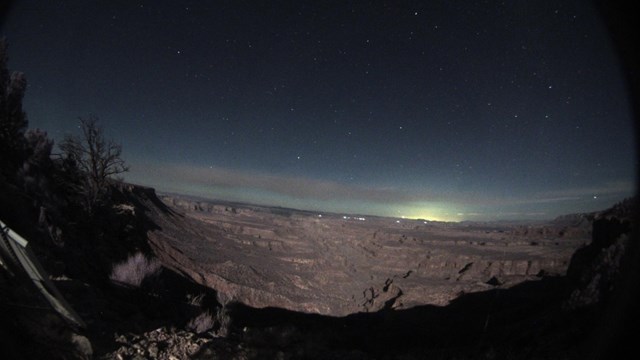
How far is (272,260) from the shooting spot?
44.5 meters

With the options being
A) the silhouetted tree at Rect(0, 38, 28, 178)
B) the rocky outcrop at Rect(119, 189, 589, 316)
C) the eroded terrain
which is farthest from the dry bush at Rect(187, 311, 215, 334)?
the rocky outcrop at Rect(119, 189, 589, 316)

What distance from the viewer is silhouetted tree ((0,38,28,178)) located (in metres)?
7.20

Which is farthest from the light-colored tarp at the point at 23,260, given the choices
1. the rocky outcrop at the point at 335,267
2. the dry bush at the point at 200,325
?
the rocky outcrop at the point at 335,267

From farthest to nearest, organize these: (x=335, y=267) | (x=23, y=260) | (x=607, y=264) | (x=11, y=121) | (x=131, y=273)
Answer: (x=335, y=267), (x=131, y=273), (x=11, y=121), (x=607, y=264), (x=23, y=260)

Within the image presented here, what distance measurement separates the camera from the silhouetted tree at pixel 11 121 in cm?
720

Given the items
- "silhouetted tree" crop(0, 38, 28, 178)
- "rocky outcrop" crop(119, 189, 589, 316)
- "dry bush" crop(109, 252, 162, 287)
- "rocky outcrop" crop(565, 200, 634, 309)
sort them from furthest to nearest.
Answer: "rocky outcrop" crop(119, 189, 589, 316) < "dry bush" crop(109, 252, 162, 287) < "silhouetted tree" crop(0, 38, 28, 178) < "rocky outcrop" crop(565, 200, 634, 309)

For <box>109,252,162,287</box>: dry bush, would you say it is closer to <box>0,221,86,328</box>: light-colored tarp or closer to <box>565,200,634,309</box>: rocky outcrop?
<box>0,221,86,328</box>: light-colored tarp

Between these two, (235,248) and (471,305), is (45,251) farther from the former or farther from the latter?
(235,248)

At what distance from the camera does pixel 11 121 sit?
8336 millimetres

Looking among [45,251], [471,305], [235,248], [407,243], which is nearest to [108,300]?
[45,251]

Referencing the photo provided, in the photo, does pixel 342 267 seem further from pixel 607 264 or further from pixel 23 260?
pixel 23 260

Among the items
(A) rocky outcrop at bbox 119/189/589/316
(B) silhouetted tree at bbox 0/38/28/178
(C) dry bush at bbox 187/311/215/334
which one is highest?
(B) silhouetted tree at bbox 0/38/28/178

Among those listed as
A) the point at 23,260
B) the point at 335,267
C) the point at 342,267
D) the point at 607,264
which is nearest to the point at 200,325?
the point at 23,260

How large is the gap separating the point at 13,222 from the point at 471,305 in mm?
28662
